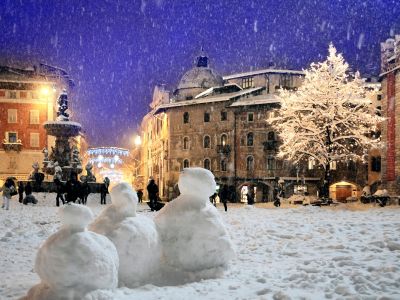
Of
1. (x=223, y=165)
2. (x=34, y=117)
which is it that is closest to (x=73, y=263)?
(x=223, y=165)

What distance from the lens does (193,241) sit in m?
6.76

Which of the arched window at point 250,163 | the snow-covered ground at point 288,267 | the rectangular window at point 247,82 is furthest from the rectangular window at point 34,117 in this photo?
the snow-covered ground at point 288,267

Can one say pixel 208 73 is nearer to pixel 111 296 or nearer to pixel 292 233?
pixel 292 233

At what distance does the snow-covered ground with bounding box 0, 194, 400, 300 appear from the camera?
5871mm

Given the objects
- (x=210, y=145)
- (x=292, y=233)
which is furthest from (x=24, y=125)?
(x=292, y=233)

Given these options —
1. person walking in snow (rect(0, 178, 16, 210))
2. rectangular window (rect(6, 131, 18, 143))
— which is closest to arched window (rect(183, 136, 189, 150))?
rectangular window (rect(6, 131, 18, 143))

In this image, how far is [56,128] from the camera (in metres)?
33.2

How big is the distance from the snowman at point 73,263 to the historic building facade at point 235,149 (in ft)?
131

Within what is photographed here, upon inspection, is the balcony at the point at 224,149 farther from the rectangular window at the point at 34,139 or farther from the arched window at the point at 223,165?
the rectangular window at the point at 34,139

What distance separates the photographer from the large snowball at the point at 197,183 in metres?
7.21

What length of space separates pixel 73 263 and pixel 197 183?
260 cm

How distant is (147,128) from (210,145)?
816 inches

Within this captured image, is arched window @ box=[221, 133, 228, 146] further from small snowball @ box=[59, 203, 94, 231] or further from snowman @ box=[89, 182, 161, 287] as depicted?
small snowball @ box=[59, 203, 94, 231]

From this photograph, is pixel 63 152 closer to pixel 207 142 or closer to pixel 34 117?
pixel 207 142
